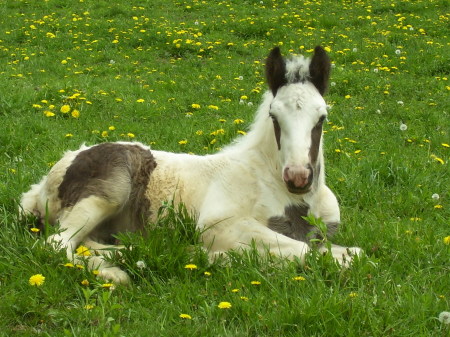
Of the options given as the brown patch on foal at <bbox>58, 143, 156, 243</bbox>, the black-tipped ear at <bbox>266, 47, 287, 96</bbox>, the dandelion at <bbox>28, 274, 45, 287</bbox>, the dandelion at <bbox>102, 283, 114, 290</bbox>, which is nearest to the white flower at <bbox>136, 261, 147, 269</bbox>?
the dandelion at <bbox>102, 283, 114, 290</bbox>

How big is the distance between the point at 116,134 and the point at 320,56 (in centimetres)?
370

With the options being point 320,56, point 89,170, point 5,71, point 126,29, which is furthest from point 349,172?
point 126,29

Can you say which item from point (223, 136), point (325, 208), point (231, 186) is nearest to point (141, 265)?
point (231, 186)

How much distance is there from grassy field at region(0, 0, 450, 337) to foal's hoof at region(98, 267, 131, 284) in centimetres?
7

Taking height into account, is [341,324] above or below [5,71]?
above

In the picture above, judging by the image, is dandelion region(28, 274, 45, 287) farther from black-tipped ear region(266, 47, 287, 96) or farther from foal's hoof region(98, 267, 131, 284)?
black-tipped ear region(266, 47, 287, 96)

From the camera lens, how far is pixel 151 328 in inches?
132

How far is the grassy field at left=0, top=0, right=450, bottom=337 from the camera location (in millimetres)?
3461

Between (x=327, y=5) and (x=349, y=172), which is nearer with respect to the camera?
(x=349, y=172)

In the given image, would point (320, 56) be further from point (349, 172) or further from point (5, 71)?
point (5, 71)

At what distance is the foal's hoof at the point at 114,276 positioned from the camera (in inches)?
157

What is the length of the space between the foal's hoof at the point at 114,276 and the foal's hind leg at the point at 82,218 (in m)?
0.61

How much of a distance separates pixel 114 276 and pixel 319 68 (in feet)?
6.75

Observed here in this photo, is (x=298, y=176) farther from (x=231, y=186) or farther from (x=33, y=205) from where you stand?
(x=33, y=205)
